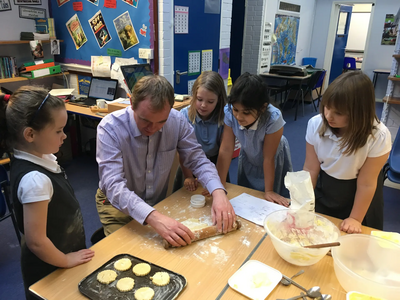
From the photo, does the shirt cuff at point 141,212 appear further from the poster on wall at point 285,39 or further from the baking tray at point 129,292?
the poster on wall at point 285,39

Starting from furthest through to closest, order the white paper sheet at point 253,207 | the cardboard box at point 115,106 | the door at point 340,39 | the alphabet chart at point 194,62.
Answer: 1. the door at point 340,39
2. the alphabet chart at point 194,62
3. the cardboard box at point 115,106
4. the white paper sheet at point 253,207

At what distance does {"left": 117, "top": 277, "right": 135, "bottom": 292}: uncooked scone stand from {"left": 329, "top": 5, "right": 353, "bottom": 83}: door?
811 centimetres

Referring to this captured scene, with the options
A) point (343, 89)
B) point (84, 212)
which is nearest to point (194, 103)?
point (343, 89)

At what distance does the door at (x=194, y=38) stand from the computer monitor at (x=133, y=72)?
0.38 m

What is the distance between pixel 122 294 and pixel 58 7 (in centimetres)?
367

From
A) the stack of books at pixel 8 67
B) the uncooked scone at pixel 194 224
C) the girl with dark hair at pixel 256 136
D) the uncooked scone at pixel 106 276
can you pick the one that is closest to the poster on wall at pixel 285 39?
the stack of books at pixel 8 67

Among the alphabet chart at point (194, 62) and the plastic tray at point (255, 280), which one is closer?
the plastic tray at point (255, 280)

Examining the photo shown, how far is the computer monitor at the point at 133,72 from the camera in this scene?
9.96 feet

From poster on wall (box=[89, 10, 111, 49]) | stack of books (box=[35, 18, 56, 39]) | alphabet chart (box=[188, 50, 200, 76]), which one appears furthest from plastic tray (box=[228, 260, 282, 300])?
stack of books (box=[35, 18, 56, 39])

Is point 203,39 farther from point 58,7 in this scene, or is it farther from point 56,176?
point 56,176

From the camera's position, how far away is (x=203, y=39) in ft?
12.0

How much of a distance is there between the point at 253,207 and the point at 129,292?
0.70m

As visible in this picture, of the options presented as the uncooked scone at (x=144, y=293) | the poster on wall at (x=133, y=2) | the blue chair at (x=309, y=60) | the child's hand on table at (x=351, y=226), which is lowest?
the uncooked scone at (x=144, y=293)

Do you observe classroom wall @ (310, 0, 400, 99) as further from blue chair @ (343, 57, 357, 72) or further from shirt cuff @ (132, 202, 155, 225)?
shirt cuff @ (132, 202, 155, 225)
